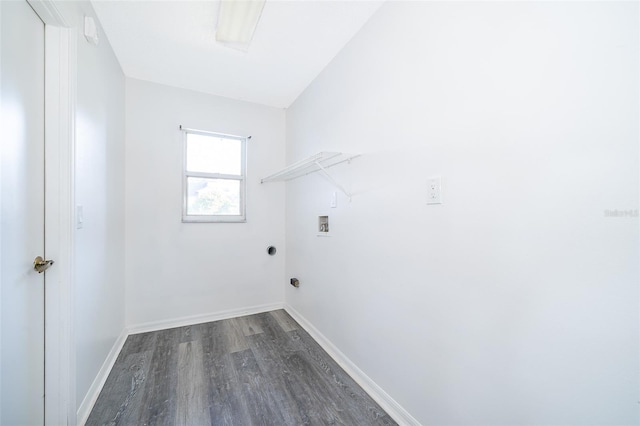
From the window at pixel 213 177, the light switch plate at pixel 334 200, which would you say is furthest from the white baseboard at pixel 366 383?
the window at pixel 213 177

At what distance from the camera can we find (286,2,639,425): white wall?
750 millimetres

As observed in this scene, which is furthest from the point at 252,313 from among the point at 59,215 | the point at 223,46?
the point at 223,46

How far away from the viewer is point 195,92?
272cm

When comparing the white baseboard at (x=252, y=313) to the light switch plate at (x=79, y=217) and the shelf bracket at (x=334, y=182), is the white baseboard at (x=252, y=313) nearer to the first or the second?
the light switch plate at (x=79, y=217)

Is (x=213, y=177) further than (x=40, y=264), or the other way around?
(x=213, y=177)

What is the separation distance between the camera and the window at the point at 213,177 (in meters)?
2.72

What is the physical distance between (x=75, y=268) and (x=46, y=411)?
0.68 metres

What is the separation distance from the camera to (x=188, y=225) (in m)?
2.69

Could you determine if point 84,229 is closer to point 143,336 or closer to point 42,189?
point 42,189

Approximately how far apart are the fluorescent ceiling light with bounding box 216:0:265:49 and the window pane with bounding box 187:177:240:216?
4.63ft

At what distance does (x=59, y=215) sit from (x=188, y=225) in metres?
1.45

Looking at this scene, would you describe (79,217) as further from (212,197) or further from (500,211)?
(500,211)

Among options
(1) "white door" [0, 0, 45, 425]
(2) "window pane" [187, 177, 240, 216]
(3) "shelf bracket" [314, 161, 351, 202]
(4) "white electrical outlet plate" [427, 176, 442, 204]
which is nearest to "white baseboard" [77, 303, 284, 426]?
(1) "white door" [0, 0, 45, 425]

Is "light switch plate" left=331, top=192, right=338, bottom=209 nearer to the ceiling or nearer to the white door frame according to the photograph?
the ceiling
